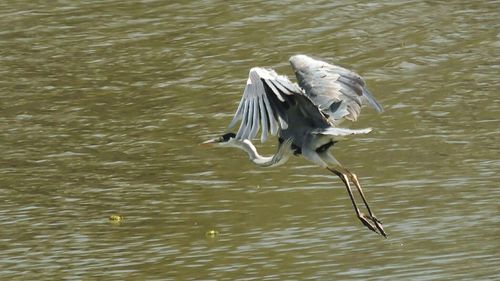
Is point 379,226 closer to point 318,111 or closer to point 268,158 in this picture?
point 318,111

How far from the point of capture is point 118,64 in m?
15.7

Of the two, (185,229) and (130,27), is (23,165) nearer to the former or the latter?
(185,229)

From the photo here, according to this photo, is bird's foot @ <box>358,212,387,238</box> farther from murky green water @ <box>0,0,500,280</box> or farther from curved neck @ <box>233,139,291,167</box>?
curved neck @ <box>233,139,291,167</box>

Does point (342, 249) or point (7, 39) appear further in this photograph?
point (7, 39)

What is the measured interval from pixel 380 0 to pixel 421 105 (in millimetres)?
3889

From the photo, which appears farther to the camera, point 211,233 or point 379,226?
point 211,233

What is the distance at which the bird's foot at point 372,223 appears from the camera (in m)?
9.60

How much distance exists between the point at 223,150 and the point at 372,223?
3145mm

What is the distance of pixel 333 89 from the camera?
988cm

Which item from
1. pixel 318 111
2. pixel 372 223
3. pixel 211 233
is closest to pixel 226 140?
pixel 211 233

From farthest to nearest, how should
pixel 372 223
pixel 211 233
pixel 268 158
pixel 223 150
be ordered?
pixel 223 150
pixel 268 158
pixel 211 233
pixel 372 223

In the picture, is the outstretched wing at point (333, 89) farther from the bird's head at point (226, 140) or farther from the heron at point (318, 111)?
the bird's head at point (226, 140)

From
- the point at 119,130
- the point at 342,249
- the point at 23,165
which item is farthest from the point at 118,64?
the point at 342,249

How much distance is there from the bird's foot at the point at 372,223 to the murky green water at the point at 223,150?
0.30 feet
